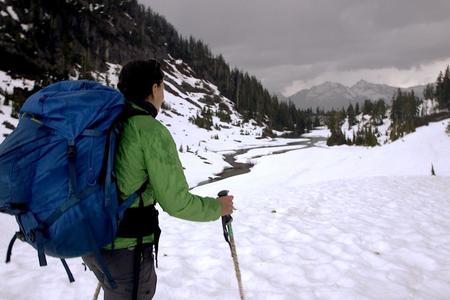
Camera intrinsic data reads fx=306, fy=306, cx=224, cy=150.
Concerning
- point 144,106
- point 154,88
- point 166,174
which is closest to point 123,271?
point 166,174

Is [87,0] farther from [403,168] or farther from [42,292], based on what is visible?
[42,292]

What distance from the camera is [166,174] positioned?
2.00m

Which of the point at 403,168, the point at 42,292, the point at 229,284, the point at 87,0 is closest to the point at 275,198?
the point at 229,284

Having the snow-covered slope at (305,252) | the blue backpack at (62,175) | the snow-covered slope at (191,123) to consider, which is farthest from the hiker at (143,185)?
the snow-covered slope at (191,123)

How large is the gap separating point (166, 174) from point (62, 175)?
60 cm

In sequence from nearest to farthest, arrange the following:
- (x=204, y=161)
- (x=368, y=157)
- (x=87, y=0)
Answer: (x=368, y=157) < (x=204, y=161) < (x=87, y=0)

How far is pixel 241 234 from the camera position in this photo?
6.74m

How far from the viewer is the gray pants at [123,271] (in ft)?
6.95

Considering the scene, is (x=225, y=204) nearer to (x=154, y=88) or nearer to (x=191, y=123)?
(x=154, y=88)

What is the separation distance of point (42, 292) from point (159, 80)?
3.68 meters

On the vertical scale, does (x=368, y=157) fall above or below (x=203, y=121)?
below

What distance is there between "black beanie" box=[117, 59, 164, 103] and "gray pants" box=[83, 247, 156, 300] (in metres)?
1.08

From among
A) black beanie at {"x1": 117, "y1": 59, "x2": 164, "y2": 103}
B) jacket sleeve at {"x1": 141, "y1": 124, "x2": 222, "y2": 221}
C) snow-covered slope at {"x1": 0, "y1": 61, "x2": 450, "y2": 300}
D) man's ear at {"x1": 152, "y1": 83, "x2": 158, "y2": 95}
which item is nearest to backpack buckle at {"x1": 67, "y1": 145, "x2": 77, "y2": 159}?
jacket sleeve at {"x1": 141, "y1": 124, "x2": 222, "y2": 221}

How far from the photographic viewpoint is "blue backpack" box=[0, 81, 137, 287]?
1.75 metres
